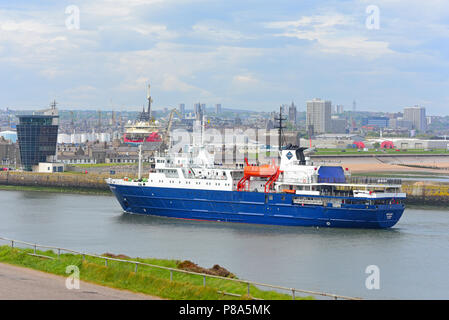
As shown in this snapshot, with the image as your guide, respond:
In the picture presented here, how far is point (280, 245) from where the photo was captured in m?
36.8

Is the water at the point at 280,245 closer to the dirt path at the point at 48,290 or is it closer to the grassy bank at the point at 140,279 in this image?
the grassy bank at the point at 140,279

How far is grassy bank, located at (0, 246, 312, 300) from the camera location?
713 inches

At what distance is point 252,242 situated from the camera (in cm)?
3775

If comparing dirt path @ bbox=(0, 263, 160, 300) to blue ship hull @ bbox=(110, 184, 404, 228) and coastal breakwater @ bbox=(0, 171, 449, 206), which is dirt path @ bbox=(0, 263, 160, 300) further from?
coastal breakwater @ bbox=(0, 171, 449, 206)

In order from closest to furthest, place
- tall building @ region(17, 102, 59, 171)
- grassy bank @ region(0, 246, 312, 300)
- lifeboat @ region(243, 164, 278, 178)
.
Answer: grassy bank @ region(0, 246, 312, 300), lifeboat @ region(243, 164, 278, 178), tall building @ region(17, 102, 59, 171)

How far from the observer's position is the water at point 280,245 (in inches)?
1085

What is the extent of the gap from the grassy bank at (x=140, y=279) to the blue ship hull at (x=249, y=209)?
2109cm

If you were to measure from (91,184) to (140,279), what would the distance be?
54.8 meters

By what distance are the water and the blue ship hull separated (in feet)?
2.78

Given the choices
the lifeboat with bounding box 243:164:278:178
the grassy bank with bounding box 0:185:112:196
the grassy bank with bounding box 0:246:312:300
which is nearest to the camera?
the grassy bank with bounding box 0:246:312:300

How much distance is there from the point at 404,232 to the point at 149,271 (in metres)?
23.8

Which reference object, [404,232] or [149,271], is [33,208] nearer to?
[404,232]

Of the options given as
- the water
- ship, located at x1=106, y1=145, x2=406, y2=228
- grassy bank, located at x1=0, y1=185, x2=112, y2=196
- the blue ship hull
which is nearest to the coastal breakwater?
grassy bank, located at x1=0, y1=185, x2=112, y2=196
